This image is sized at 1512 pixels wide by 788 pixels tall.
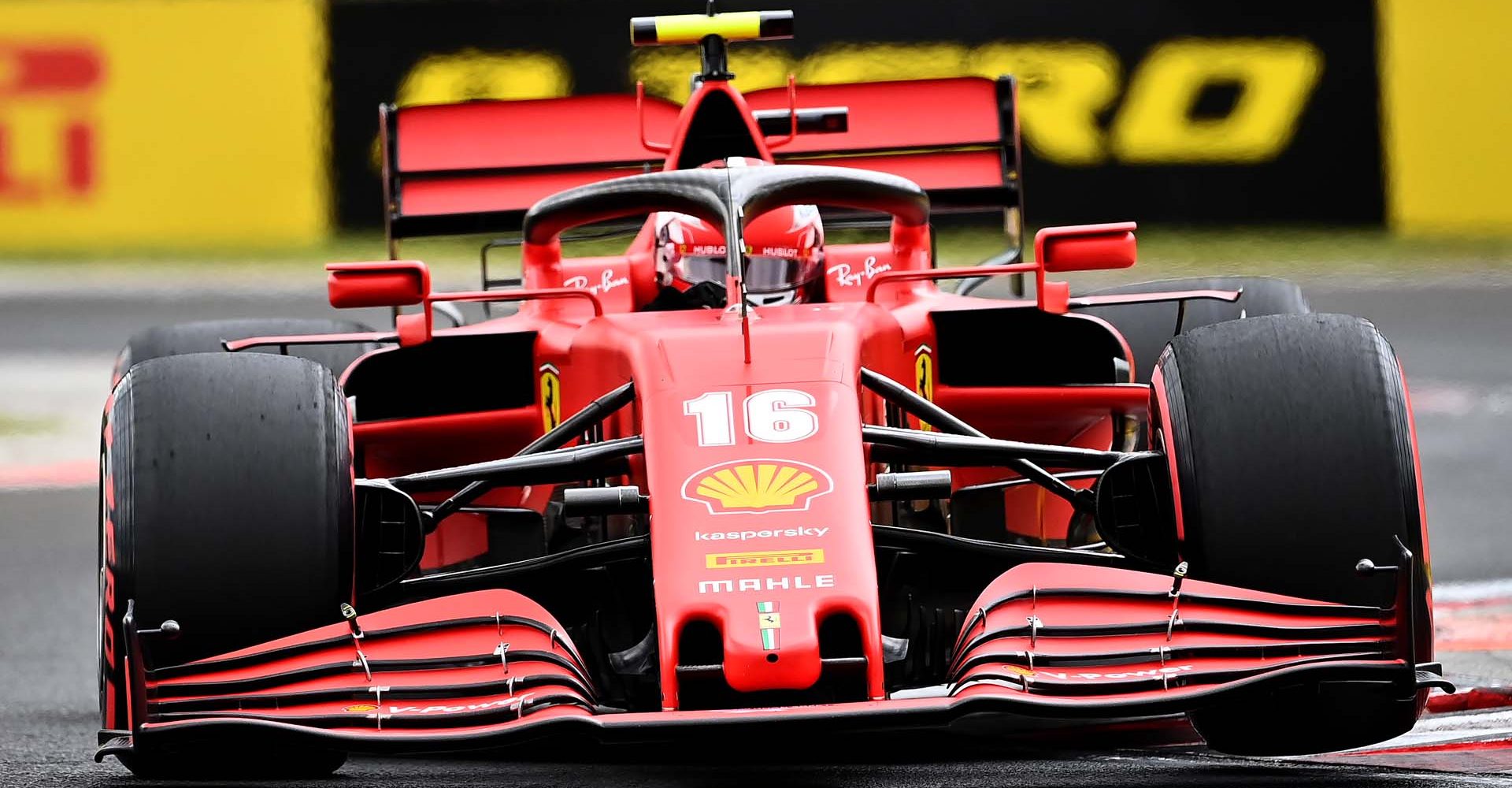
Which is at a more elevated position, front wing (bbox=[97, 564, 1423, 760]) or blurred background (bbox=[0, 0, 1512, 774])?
blurred background (bbox=[0, 0, 1512, 774])

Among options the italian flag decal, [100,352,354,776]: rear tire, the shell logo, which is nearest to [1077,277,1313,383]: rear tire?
the shell logo

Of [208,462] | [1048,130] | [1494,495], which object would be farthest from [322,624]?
[1048,130]

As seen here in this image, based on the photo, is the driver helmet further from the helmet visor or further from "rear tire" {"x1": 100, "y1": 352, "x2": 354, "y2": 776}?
"rear tire" {"x1": 100, "y1": 352, "x2": 354, "y2": 776}

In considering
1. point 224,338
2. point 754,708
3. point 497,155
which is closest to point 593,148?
point 497,155

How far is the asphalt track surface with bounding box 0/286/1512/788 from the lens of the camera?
476 cm

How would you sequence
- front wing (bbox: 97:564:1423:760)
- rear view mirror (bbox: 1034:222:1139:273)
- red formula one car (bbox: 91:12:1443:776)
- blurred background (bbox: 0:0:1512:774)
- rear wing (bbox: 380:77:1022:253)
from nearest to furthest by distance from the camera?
front wing (bbox: 97:564:1423:760), red formula one car (bbox: 91:12:1443:776), rear view mirror (bbox: 1034:222:1139:273), rear wing (bbox: 380:77:1022:253), blurred background (bbox: 0:0:1512:774)

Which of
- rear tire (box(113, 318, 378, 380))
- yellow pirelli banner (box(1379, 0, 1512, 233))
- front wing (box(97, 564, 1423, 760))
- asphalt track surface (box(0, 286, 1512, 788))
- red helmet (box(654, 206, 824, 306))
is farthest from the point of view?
yellow pirelli banner (box(1379, 0, 1512, 233))

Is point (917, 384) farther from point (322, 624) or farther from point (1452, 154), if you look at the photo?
point (1452, 154)

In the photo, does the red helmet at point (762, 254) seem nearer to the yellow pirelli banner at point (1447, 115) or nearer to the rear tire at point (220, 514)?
the rear tire at point (220, 514)

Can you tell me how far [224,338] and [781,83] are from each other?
6.57 metres

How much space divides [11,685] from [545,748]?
236 cm

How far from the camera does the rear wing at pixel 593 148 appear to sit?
772 cm

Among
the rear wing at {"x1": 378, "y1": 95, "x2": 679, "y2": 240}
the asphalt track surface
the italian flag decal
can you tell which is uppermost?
the rear wing at {"x1": 378, "y1": 95, "x2": 679, "y2": 240}

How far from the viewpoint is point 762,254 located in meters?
6.02
